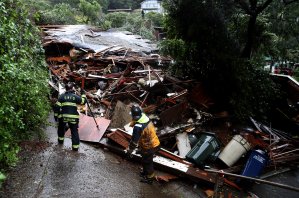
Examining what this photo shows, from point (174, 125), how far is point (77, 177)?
12.4 feet

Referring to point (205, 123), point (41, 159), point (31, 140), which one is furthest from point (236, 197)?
point (31, 140)

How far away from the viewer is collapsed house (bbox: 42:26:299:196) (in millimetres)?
7855

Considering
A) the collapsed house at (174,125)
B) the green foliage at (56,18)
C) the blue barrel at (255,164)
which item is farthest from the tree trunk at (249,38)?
the green foliage at (56,18)

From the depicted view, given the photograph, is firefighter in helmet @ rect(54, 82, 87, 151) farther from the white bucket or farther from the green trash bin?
the white bucket

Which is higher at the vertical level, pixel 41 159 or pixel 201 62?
pixel 201 62

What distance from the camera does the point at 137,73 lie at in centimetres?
1238

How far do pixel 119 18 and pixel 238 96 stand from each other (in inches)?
893

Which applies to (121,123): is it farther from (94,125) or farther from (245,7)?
(245,7)

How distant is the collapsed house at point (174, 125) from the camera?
7855mm

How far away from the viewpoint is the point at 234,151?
27.4ft

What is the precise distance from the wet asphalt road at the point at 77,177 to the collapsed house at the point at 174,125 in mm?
419

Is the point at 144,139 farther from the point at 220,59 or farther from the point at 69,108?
the point at 220,59

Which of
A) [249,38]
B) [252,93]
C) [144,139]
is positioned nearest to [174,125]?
[144,139]

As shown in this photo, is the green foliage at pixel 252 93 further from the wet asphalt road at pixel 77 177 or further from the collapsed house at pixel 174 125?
the wet asphalt road at pixel 77 177
